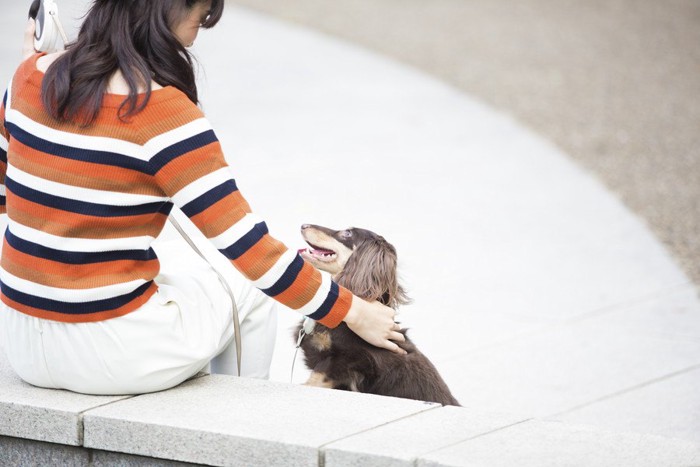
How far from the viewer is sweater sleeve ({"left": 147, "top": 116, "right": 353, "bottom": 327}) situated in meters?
2.68

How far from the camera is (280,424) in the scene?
9.04 ft

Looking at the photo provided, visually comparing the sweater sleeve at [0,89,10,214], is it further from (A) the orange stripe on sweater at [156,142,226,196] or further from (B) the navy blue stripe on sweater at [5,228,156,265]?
(A) the orange stripe on sweater at [156,142,226,196]

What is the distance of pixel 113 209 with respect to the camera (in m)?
2.75

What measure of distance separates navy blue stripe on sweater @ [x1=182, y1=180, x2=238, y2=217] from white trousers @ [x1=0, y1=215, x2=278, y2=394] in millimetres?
387

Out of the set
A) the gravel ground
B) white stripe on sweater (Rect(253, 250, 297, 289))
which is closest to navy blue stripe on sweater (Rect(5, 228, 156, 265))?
white stripe on sweater (Rect(253, 250, 297, 289))

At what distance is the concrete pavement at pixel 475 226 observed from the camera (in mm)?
5191

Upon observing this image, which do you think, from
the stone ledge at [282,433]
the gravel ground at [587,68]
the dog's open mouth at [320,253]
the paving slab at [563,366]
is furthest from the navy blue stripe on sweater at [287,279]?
the gravel ground at [587,68]

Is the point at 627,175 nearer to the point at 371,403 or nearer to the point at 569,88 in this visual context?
the point at 569,88

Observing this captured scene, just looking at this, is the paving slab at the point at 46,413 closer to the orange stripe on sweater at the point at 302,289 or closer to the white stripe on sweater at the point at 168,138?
the orange stripe on sweater at the point at 302,289

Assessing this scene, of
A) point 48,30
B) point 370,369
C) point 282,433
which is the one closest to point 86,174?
point 48,30

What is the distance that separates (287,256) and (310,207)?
5.15m

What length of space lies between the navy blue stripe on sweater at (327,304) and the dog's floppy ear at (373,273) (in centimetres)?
33

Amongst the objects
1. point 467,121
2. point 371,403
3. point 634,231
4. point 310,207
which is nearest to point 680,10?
point 467,121

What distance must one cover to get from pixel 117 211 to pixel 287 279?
0.52 m
